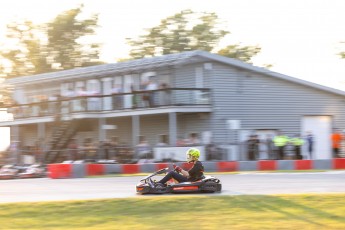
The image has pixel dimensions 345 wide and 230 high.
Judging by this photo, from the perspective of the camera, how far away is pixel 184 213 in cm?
1223

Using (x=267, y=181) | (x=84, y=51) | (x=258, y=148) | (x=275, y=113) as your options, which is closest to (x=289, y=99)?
(x=275, y=113)

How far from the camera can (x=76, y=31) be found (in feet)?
206

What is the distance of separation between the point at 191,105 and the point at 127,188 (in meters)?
13.3

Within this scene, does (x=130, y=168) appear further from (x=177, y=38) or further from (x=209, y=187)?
(x=177, y=38)

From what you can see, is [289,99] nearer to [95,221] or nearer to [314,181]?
[314,181]

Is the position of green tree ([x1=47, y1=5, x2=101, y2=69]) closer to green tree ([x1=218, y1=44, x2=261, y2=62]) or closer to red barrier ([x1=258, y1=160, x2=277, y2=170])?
green tree ([x1=218, y1=44, x2=261, y2=62])

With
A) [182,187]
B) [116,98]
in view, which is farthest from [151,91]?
[182,187]

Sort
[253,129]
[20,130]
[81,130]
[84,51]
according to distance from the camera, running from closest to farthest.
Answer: [253,129] → [81,130] → [20,130] → [84,51]

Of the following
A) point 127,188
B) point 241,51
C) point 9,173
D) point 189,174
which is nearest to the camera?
point 189,174

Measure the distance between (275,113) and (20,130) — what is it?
16927mm

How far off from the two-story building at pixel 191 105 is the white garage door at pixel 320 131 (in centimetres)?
5

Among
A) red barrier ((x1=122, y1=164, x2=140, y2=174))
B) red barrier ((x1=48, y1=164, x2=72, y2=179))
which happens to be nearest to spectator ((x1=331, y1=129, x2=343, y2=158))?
red barrier ((x1=122, y1=164, x2=140, y2=174))

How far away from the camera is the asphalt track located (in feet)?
48.9

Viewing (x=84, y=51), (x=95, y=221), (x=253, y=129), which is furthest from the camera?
(x=84, y=51)
